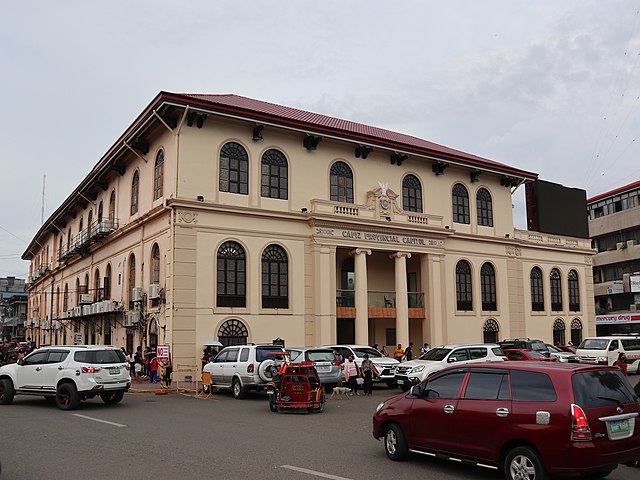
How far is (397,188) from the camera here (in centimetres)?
3306

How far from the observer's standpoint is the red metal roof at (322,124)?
2744 centimetres

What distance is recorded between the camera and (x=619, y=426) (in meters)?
8.16

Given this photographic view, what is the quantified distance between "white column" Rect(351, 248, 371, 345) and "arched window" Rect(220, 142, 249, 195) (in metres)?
6.35

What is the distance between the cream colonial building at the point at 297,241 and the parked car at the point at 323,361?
588 centimetres

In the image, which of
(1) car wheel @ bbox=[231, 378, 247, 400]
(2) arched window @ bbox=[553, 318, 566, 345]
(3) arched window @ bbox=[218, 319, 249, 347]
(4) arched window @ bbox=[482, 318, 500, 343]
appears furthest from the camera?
(2) arched window @ bbox=[553, 318, 566, 345]

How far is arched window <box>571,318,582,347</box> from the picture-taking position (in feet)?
134

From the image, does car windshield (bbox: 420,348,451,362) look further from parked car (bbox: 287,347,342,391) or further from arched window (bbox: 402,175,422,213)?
arched window (bbox: 402,175,422,213)

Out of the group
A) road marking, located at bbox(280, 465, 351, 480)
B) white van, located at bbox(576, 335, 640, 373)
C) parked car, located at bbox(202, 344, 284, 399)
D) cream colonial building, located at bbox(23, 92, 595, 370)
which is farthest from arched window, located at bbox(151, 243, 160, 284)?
road marking, located at bbox(280, 465, 351, 480)

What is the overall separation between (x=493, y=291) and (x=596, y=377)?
95.3ft

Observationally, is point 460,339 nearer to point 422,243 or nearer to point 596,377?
point 422,243

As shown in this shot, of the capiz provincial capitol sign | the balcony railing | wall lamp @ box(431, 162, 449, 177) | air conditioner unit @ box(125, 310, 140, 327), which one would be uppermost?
wall lamp @ box(431, 162, 449, 177)

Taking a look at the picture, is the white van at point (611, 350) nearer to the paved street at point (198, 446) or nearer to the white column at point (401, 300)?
the white column at point (401, 300)

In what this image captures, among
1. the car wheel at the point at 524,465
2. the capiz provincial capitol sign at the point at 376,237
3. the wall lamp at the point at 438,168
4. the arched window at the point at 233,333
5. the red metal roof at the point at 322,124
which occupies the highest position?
the red metal roof at the point at 322,124

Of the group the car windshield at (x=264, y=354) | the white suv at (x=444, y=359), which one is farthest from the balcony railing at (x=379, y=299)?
the car windshield at (x=264, y=354)
